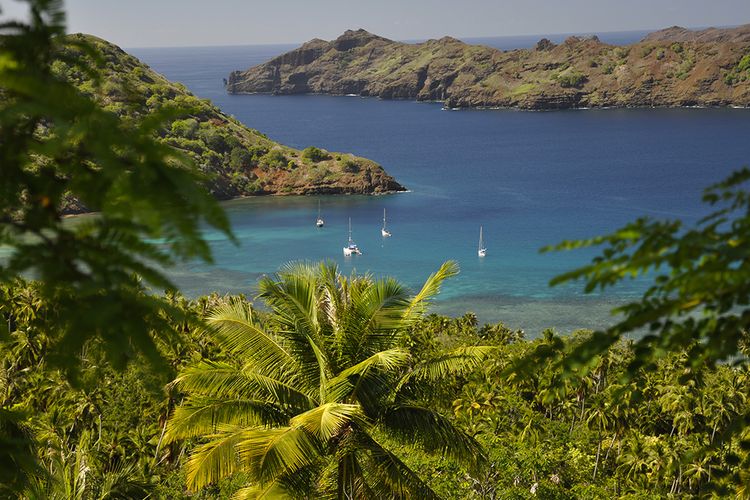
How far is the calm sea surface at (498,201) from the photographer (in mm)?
49812

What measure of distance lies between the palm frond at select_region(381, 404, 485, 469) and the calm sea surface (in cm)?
1465

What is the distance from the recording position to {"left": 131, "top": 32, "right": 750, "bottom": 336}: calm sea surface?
49.8 m

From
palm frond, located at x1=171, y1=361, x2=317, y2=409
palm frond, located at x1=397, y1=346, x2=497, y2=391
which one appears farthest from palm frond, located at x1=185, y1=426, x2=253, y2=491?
palm frond, located at x1=397, y1=346, x2=497, y2=391

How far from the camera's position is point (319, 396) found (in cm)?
1045

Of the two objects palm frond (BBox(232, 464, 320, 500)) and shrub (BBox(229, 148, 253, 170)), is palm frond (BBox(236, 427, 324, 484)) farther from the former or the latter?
shrub (BBox(229, 148, 253, 170))

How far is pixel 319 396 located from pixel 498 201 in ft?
216

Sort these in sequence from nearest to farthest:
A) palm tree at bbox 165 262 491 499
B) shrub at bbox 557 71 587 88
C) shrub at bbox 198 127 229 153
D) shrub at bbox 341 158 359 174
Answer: palm tree at bbox 165 262 491 499
shrub at bbox 341 158 359 174
shrub at bbox 198 127 229 153
shrub at bbox 557 71 587 88

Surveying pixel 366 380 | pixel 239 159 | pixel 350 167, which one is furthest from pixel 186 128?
pixel 366 380

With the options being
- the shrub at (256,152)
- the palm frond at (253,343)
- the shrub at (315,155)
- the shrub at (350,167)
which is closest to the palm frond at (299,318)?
the palm frond at (253,343)

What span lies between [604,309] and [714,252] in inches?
1754

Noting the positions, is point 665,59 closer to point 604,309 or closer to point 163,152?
point 604,309

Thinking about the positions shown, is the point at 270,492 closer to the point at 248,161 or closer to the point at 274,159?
the point at 274,159

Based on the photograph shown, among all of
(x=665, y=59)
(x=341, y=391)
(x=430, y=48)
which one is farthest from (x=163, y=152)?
(x=430, y=48)

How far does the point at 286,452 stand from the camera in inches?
344
